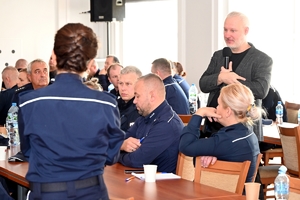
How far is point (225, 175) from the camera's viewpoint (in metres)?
4.05

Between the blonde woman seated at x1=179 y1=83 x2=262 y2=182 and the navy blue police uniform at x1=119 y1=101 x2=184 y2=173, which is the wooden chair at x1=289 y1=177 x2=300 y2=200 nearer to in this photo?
the blonde woman seated at x1=179 y1=83 x2=262 y2=182

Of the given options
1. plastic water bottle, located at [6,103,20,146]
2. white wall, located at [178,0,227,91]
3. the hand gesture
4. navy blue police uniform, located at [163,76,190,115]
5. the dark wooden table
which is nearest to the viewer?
the dark wooden table

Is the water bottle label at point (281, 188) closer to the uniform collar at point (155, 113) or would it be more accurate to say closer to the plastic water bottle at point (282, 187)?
the plastic water bottle at point (282, 187)

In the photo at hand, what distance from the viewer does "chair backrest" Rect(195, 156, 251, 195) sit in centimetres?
394

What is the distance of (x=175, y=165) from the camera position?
16.1 ft

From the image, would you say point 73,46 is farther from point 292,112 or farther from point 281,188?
point 292,112

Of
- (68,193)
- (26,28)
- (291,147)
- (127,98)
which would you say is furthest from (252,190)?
(26,28)

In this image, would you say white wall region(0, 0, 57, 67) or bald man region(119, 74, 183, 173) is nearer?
bald man region(119, 74, 183, 173)

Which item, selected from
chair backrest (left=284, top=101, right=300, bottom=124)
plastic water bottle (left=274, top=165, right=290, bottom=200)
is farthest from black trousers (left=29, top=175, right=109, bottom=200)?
chair backrest (left=284, top=101, right=300, bottom=124)

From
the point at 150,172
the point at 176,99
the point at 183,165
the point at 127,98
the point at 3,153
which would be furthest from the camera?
the point at 176,99

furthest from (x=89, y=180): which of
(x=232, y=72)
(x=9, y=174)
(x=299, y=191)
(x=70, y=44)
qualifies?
(x=232, y=72)

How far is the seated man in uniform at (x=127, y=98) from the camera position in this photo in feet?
20.4

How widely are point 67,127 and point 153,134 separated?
1.97 m

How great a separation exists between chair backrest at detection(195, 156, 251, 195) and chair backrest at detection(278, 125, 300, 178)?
5.25 feet
